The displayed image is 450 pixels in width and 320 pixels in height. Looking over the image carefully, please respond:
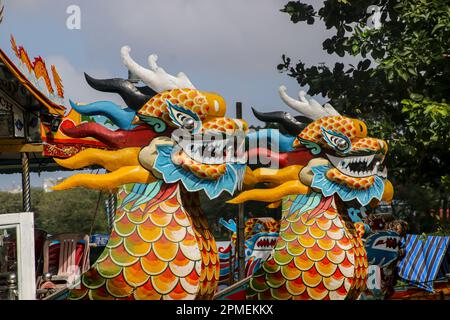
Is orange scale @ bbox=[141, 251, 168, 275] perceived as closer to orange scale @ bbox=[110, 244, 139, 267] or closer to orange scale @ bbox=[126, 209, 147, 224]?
orange scale @ bbox=[110, 244, 139, 267]

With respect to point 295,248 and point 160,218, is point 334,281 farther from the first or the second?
point 160,218

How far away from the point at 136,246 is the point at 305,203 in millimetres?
2028

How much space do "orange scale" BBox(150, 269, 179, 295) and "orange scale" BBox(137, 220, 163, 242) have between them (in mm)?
292

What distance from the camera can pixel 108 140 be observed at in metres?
7.09

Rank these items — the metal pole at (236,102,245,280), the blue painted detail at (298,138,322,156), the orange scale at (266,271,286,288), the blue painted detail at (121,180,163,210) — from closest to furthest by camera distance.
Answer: the blue painted detail at (121,180,163,210) → the orange scale at (266,271,286,288) → the blue painted detail at (298,138,322,156) → the metal pole at (236,102,245,280)

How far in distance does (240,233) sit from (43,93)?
265cm

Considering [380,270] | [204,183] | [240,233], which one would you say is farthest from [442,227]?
[204,183]

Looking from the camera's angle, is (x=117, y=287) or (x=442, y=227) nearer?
(x=117, y=287)

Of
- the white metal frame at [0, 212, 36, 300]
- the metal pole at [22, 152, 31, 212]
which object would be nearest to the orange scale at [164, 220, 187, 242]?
the white metal frame at [0, 212, 36, 300]

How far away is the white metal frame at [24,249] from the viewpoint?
247 inches

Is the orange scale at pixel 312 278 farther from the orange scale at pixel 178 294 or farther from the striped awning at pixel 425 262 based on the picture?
the striped awning at pixel 425 262

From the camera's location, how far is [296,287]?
784 centimetres

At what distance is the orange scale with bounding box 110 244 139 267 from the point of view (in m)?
6.69
